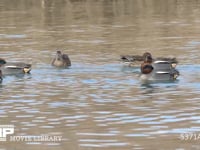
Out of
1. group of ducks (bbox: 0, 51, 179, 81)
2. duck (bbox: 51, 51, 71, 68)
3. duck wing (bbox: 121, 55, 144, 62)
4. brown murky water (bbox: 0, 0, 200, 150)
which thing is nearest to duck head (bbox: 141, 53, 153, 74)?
group of ducks (bbox: 0, 51, 179, 81)

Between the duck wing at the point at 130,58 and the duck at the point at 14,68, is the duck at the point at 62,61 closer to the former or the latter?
the duck at the point at 14,68

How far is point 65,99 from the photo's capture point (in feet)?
56.8

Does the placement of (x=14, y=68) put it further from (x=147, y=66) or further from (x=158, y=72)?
(x=158, y=72)

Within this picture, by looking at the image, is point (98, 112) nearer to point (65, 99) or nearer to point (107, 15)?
point (65, 99)

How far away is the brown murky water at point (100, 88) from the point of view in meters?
13.3

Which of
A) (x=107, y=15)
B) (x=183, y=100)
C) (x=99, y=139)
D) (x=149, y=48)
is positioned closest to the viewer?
(x=99, y=139)

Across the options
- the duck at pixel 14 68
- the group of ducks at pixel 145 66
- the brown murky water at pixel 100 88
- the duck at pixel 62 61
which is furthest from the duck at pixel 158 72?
the duck at pixel 14 68

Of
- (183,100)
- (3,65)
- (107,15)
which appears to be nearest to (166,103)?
(183,100)

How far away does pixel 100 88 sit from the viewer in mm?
18812

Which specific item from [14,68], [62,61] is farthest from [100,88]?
[62,61]

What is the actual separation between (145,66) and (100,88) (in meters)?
2.31

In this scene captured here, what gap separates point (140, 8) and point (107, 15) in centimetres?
478

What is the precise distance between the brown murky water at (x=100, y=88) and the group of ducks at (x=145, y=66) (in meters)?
0.27

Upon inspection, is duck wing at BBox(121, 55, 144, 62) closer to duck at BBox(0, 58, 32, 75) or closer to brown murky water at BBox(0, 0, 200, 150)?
brown murky water at BBox(0, 0, 200, 150)
